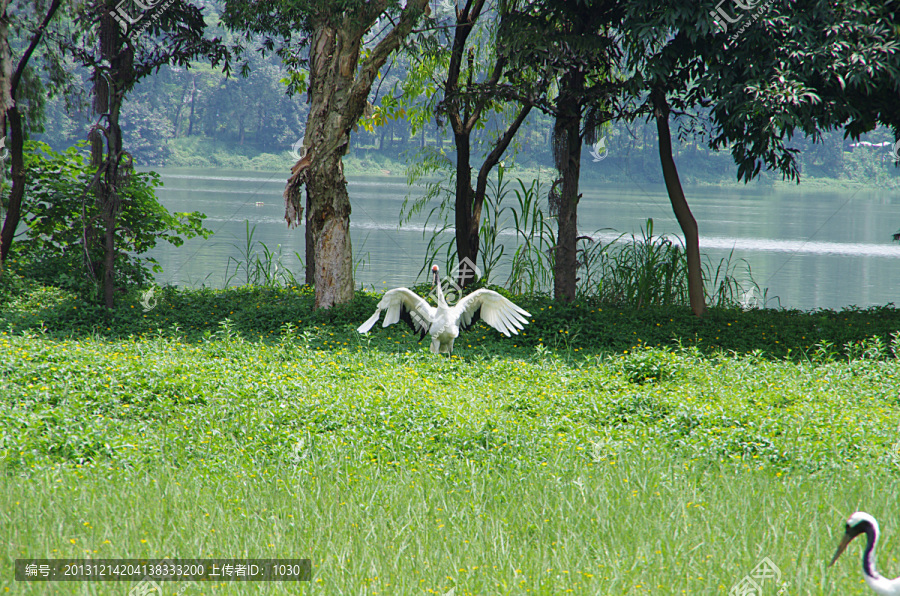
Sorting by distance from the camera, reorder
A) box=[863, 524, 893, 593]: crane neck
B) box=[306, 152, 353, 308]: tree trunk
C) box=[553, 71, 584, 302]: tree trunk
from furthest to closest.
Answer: box=[553, 71, 584, 302]: tree trunk → box=[306, 152, 353, 308]: tree trunk → box=[863, 524, 893, 593]: crane neck

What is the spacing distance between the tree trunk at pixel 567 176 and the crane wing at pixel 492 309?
7.21ft

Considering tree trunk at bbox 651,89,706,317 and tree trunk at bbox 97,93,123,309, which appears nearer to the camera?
tree trunk at bbox 97,93,123,309

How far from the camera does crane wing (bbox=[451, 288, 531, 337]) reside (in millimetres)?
7289

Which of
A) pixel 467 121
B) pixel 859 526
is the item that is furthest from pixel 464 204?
pixel 859 526

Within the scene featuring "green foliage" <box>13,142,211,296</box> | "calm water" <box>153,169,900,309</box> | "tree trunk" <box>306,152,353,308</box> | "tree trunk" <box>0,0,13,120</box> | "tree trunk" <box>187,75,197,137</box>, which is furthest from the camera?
"tree trunk" <box>187,75,197,137</box>

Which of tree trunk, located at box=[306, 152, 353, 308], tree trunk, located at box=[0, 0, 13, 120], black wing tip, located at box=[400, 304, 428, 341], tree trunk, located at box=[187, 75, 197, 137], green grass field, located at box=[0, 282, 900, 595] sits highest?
tree trunk, located at box=[187, 75, 197, 137]

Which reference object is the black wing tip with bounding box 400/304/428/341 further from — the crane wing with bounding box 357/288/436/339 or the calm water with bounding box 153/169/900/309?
the calm water with bounding box 153/169/900/309

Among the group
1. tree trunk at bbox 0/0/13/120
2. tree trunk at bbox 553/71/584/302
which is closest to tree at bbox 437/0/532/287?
tree trunk at bbox 553/71/584/302

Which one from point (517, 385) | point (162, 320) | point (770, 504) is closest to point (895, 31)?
point (517, 385)

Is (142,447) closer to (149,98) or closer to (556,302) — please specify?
(556,302)

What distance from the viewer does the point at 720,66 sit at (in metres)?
7.68

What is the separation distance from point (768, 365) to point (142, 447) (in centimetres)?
554

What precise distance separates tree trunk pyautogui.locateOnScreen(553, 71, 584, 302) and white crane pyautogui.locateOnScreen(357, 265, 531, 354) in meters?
2.21

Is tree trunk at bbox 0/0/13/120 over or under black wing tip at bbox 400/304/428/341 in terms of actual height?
over
